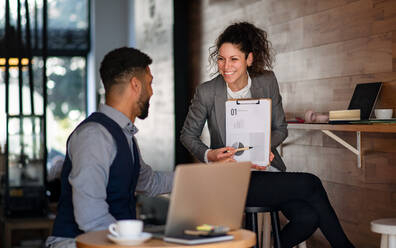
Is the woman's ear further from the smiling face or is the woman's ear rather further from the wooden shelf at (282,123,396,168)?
the wooden shelf at (282,123,396,168)

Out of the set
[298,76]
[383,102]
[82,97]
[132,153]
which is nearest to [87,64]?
[82,97]

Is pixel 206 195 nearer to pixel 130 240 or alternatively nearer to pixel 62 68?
pixel 130 240

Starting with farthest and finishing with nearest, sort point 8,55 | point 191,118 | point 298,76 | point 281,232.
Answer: point 8,55 < point 298,76 < point 191,118 < point 281,232

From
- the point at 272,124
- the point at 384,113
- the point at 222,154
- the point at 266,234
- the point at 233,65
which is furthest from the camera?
the point at 266,234

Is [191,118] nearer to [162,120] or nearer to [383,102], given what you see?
[383,102]

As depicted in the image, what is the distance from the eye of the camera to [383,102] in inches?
140

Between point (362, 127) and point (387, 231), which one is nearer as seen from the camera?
point (387, 231)

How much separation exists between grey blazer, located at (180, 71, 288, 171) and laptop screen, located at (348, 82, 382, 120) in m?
0.58

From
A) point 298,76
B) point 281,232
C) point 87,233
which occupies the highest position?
point 298,76

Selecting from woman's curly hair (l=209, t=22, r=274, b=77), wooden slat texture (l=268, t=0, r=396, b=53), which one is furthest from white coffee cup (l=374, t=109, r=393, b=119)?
woman's curly hair (l=209, t=22, r=274, b=77)

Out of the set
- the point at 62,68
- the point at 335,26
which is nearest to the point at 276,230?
the point at 335,26

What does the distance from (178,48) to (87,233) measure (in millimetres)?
5230

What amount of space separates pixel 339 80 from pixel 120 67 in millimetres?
2029

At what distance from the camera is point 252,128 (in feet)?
9.61
